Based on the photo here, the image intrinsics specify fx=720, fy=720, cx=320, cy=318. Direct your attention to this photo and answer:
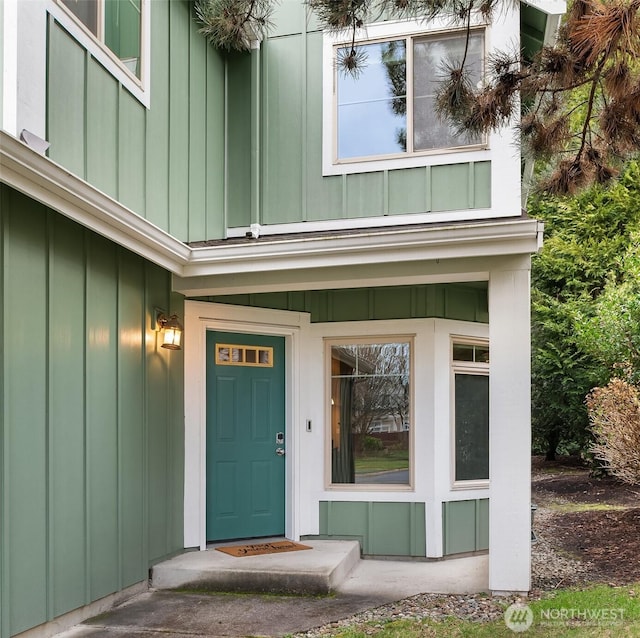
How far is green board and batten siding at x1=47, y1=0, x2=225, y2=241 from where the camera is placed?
4426 millimetres

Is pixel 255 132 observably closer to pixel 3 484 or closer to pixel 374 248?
pixel 374 248

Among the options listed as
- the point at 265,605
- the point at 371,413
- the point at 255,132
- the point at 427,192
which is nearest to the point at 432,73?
the point at 427,192

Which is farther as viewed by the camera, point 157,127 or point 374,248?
point 157,127

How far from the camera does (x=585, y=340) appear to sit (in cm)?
992

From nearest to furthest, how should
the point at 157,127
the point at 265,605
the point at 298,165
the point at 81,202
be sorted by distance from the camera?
the point at 81,202, the point at 265,605, the point at 157,127, the point at 298,165

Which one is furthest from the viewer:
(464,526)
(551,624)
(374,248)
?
(464,526)

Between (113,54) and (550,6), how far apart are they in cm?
354

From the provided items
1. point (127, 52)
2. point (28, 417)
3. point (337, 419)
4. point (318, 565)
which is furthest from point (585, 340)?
point (28, 417)

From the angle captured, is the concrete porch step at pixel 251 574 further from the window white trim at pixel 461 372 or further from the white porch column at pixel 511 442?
the window white trim at pixel 461 372

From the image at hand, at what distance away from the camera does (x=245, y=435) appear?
6.64 meters

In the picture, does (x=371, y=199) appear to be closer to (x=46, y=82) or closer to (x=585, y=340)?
(x=46, y=82)

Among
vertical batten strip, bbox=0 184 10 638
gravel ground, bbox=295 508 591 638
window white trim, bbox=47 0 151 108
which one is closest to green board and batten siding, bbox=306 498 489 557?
gravel ground, bbox=295 508 591 638

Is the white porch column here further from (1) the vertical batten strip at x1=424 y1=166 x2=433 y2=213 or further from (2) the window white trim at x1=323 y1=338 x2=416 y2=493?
(2) the window white trim at x1=323 y1=338 x2=416 y2=493

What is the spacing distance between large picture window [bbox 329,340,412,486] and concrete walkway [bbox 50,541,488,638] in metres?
0.88
